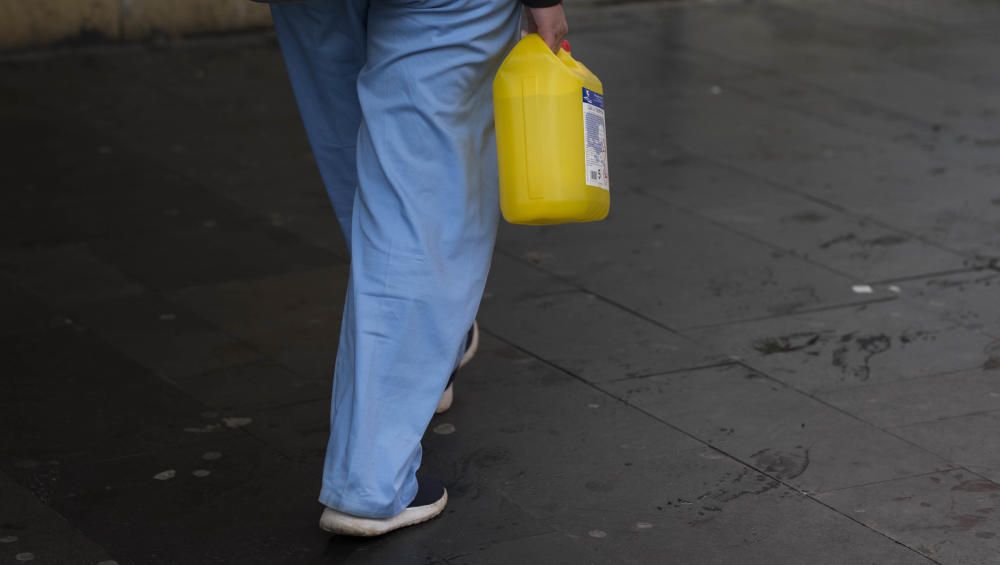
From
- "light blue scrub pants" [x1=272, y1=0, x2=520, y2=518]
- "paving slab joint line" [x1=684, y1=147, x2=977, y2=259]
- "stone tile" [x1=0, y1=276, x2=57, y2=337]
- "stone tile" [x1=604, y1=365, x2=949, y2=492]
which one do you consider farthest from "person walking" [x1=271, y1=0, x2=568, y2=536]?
"paving slab joint line" [x1=684, y1=147, x2=977, y2=259]

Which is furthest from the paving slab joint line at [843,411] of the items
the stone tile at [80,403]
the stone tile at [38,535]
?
the stone tile at [38,535]

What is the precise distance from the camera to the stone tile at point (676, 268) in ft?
15.8

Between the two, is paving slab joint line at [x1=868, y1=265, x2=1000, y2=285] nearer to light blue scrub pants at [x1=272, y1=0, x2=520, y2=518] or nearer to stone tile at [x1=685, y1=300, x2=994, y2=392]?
stone tile at [x1=685, y1=300, x2=994, y2=392]

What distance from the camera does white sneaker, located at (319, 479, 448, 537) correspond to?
3287 mm

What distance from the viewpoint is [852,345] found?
4.48 metres

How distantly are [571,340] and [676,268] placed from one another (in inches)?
30.1

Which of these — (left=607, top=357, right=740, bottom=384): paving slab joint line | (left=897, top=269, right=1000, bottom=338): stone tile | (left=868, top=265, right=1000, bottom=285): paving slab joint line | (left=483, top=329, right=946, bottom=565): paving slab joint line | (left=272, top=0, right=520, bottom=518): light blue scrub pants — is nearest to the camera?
(left=272, top=0, right=520, bottom=518): light blue scrub pants

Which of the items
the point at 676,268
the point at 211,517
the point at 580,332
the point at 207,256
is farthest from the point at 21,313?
the point at 676,268

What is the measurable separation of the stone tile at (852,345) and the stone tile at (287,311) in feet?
3.50

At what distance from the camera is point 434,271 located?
3.23m

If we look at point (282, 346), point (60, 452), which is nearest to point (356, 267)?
point (60, 452)

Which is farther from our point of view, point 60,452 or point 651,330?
point 651,330

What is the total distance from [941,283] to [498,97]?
230 cm

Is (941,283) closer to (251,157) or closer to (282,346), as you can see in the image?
(282,346)
